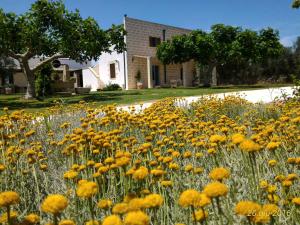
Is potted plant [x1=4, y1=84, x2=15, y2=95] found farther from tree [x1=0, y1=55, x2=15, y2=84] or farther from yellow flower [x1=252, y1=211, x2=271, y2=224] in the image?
yellow flower [x1=252, y1=211, x2=271, y2=224]

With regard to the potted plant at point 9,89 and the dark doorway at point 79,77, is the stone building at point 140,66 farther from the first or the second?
the potted plant at point 9,89

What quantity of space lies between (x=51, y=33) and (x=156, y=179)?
18454 millimetres

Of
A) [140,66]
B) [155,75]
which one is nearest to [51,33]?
[140,66]

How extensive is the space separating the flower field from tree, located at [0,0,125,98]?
46.5 ft

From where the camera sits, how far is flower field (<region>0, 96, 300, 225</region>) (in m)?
1.56

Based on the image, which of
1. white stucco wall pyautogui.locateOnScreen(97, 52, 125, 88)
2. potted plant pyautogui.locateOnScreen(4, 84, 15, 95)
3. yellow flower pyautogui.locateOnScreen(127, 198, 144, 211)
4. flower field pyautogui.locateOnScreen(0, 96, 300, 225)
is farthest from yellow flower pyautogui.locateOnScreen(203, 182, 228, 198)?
potted plant pyautogui.locateOnScreen(4, 84, 15, 95)

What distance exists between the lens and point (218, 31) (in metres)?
34.1

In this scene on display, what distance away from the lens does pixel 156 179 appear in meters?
2.45

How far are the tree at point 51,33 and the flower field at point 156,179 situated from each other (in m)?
14.2

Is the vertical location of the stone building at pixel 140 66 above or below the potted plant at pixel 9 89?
above

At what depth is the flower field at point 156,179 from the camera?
1.56 m

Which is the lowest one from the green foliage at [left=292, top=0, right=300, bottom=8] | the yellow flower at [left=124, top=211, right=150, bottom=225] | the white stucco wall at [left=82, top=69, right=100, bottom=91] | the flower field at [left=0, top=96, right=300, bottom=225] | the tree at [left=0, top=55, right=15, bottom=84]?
the flower field at [left=0, top=96, right=300, bottom=225]

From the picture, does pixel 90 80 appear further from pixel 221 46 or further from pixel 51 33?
pixel 51 33

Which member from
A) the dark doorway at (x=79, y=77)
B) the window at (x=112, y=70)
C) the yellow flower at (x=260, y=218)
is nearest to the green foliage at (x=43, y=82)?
the window at (x=112, y=70)
